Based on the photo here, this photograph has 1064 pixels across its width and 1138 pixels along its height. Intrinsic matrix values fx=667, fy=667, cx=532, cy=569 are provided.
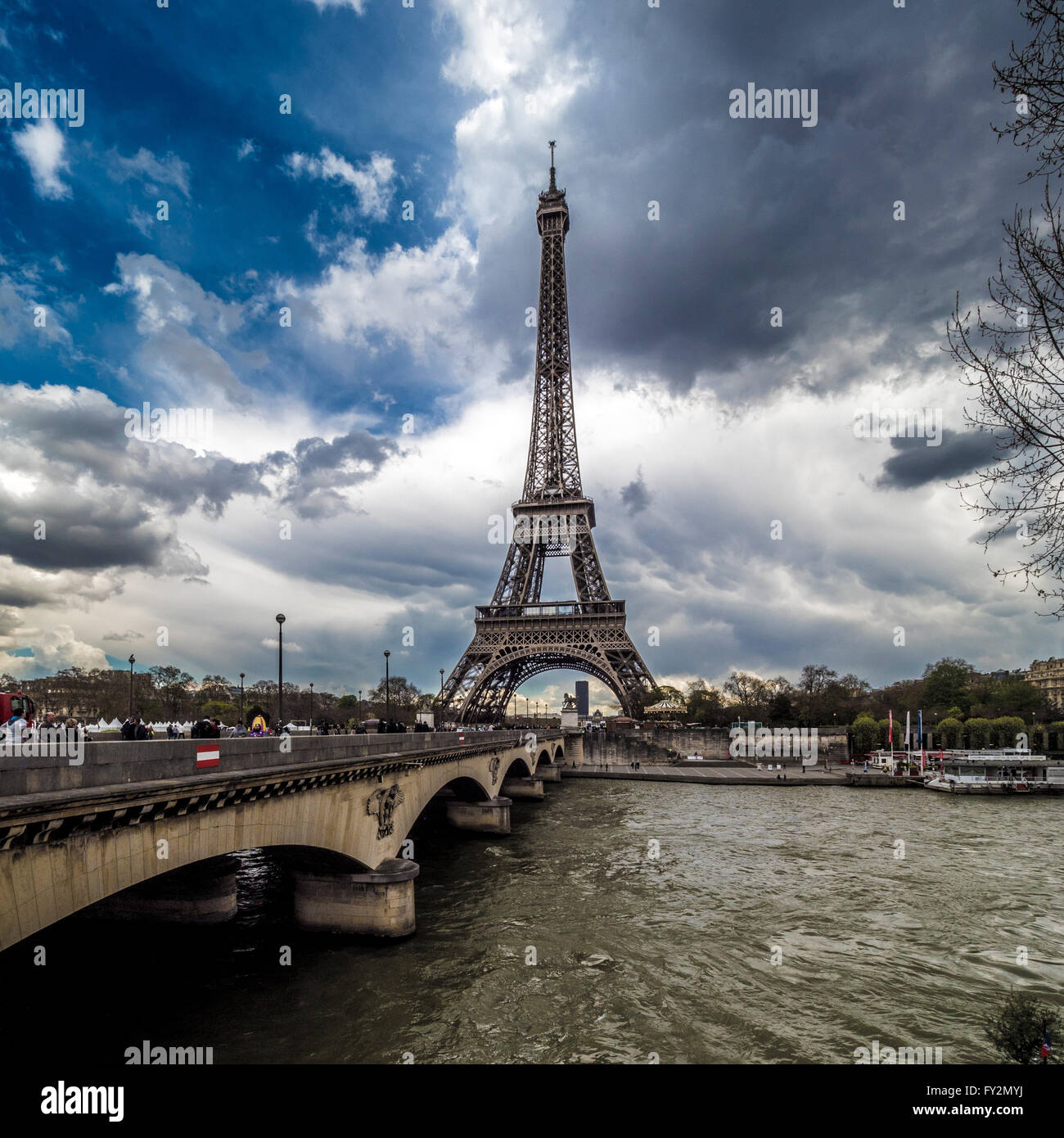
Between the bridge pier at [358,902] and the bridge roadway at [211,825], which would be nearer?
the bridge roadway at [211,825]

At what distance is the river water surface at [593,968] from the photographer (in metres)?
11.6

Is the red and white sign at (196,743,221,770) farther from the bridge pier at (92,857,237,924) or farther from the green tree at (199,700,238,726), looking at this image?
the green tree at (199,700,238,726)

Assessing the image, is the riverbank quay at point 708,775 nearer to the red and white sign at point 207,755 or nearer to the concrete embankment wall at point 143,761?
the concrete embankment wall at point 143,761

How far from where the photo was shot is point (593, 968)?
14.9m

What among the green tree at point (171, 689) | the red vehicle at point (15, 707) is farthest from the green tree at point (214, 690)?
the red vehicle at point (15, 707)

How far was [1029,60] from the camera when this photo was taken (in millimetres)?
5641

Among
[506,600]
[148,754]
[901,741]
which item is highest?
[506,600]

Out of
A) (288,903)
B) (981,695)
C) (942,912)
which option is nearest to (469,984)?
(288,903)

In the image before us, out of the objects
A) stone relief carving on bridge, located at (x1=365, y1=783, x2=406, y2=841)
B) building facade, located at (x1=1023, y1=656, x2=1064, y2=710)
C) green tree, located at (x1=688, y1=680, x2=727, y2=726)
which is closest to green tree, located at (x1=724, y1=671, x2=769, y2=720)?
green tree, located at (x1=688, y1=680, x2=727, y2=726)

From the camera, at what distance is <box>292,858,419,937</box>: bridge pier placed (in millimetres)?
16125

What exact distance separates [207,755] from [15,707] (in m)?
11.8

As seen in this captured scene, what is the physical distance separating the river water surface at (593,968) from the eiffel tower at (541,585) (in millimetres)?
43236

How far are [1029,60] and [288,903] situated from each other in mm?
23158
